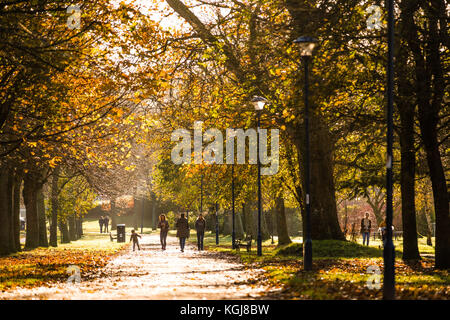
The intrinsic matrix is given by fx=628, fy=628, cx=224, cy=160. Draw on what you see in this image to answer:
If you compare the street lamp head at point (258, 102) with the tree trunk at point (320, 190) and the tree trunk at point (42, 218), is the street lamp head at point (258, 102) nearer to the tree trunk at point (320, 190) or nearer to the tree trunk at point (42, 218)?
the tree trunk at point (320, 190)

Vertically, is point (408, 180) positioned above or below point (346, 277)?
above

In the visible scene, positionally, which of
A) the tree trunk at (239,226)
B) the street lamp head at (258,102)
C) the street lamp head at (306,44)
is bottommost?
the tree trunk at (239,226)

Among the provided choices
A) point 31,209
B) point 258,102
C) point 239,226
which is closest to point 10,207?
point 31,209

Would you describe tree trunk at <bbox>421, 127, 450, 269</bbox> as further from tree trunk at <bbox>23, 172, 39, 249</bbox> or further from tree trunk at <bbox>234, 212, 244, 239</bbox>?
tree trunk at <bbox>234, 212, 244, 239</bbox>

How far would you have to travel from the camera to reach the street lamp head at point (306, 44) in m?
14.7

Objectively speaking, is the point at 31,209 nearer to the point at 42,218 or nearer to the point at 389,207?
the point at 42,218

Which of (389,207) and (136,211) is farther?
(136,211)

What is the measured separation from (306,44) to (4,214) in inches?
659

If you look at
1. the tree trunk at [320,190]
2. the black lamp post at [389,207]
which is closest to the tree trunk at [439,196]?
the tree trunk at [320,190]

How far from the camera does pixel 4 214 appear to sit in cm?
2625

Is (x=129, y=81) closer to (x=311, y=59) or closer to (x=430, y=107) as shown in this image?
(x=311, y=59)

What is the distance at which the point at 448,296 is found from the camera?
11281 mm

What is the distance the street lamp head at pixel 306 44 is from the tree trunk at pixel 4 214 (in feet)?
51.3

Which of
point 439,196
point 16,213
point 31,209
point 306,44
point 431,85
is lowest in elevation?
point 16,213
